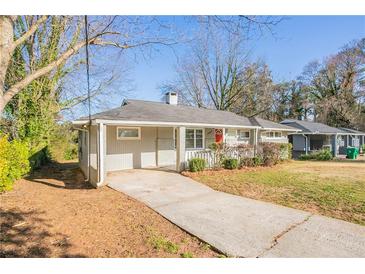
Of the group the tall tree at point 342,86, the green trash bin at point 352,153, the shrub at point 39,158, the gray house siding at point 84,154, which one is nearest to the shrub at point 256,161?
the gray house siding at point 84,154

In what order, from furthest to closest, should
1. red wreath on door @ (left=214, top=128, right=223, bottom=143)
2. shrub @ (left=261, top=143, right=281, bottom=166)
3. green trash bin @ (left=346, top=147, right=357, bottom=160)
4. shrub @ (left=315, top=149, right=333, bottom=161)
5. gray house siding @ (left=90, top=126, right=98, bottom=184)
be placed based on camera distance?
green trash bin @ (left=346, top=147, right=357, bottom=160), shrub @ (left=315, top=149, right=333, bottom=161), red wreath on door @ (left=214, top=128, right=223, bottom=143), shrub @ (left=261, top=143, right=281, bottom=166), gray house siding @ (left=90, top=126, right=98, bottom=184)

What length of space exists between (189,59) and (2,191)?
80.9ft

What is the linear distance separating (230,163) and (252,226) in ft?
24.4

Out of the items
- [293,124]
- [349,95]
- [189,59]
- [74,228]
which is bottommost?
[74,228]

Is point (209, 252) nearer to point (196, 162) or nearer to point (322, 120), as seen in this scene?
point (196, 162)

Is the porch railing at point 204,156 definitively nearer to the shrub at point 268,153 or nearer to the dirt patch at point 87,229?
the shrub at point 268,153

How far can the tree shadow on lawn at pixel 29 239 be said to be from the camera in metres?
3.38

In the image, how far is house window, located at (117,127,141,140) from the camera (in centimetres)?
1100

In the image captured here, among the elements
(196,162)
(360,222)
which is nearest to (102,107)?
(196,162)

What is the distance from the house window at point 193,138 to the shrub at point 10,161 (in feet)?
26.2

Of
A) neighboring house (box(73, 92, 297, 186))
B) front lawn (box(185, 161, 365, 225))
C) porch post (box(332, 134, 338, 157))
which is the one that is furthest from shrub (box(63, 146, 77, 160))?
porch post (box(332, 134, 338, 157))

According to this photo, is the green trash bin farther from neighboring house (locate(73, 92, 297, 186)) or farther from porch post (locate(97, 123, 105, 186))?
porch post (locate(97, 123, 105, 186))

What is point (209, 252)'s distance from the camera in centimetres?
340

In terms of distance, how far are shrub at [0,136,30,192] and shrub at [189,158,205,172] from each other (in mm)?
6860
